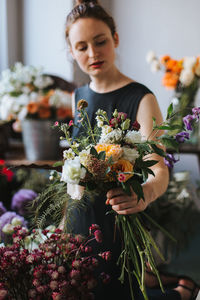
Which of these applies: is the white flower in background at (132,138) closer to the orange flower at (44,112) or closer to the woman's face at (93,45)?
the woman's face at (93,45)

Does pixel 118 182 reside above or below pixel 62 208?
above

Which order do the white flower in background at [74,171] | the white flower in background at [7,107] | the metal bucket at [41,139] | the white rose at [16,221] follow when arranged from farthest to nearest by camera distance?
the white flower in background at [7,107] → the metal bucket at [41,139] → the white rose at [16,221] → the white flower in background at [74,171]

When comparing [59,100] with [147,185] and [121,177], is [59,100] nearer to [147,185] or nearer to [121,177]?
[147,185]

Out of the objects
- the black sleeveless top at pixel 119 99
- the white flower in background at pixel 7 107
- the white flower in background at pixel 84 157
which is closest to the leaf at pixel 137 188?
the white flower in background at pixel 84 157

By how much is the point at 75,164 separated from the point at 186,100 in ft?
5.90

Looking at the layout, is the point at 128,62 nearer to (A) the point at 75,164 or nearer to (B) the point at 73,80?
(B) the point at 73,80

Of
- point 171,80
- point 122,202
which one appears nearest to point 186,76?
point 171,80

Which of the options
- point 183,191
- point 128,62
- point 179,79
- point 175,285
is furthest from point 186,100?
point 175,285

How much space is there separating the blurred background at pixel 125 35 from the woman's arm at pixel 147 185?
1649 millimetres

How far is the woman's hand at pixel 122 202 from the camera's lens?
84 cm

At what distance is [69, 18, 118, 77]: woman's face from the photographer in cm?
125

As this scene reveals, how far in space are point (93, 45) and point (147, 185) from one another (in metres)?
0.51

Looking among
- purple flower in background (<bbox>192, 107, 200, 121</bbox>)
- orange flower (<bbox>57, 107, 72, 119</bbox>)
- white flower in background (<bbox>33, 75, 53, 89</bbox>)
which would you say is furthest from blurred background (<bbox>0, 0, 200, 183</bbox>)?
purple flower in background (<bbox>192, 107, 200, 121</bbox>)

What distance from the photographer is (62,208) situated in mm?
940
